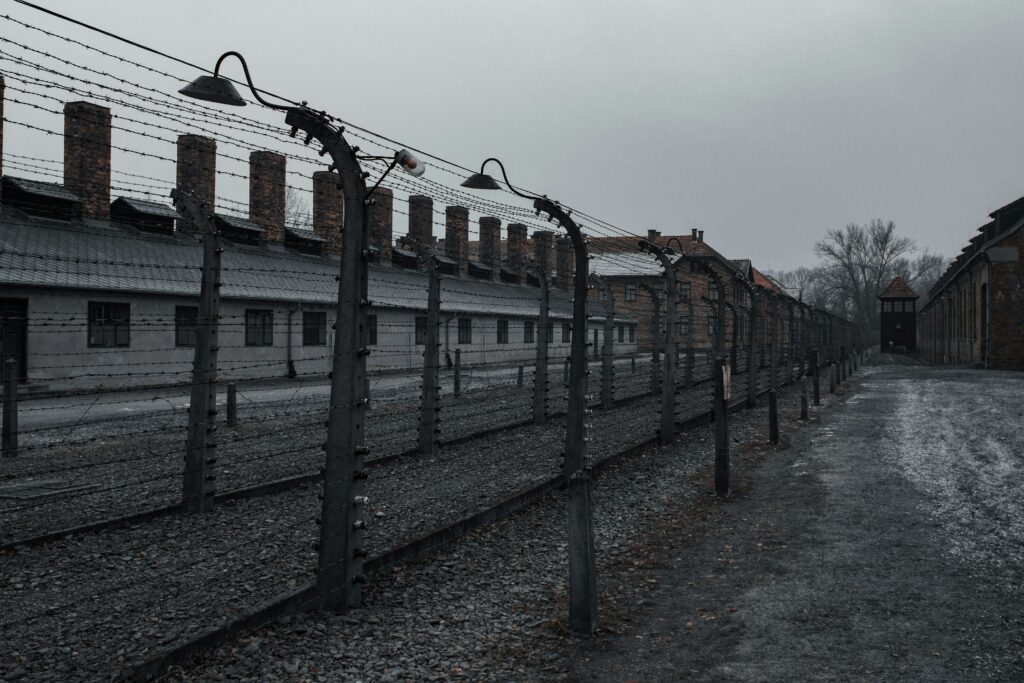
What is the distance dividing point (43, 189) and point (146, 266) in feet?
33.0

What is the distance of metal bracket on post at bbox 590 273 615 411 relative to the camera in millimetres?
14897

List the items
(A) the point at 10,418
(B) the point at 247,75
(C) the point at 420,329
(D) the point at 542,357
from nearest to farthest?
(B) the point at 247,75 → (A) the point at 10,418 → (D) the point at 542,357 → (C) the point at 420,329

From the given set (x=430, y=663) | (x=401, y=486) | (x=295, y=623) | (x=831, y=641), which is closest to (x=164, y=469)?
(x=401, y=486)

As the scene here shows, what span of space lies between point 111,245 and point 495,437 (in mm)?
16947

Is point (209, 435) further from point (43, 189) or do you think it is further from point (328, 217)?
point (328, 217)

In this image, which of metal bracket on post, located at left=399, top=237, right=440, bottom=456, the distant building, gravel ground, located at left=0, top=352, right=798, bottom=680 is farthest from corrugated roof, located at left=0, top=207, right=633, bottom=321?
the distant building

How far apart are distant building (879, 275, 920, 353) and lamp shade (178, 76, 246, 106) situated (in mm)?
83857

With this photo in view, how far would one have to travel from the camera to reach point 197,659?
163 inches

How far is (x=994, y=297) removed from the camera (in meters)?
35.1

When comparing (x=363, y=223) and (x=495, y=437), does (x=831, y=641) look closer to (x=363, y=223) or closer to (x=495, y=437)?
(x=363, y=223)

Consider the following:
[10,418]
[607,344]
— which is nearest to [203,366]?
[10,418]

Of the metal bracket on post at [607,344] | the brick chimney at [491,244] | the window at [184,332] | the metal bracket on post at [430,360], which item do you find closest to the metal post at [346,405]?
the metal bracket on post at [430,360]

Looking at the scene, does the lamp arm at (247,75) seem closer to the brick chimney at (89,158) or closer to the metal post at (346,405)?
the metal post at (346,405)

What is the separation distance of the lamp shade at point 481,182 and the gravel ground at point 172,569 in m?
3.15
